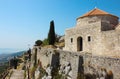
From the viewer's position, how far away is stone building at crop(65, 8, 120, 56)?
24.9 meters

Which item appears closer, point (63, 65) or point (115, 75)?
point (115, 75)

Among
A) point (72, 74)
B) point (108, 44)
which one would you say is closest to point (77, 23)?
point (108, 44)

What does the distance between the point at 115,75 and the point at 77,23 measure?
764 inches

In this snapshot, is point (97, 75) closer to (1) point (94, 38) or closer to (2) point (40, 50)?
(1) point (94, 38)

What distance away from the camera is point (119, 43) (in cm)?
2377

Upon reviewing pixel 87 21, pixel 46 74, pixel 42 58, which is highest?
pixel 87 21

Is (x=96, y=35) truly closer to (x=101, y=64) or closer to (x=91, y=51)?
(x=91, y=51)

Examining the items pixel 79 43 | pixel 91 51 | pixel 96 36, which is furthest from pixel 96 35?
pixel 79 43

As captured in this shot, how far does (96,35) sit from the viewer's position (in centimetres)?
2823

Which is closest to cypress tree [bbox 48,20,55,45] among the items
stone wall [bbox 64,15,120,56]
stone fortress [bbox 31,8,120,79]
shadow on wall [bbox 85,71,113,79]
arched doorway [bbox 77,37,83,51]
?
stone fortress [bbox 31,8,120,79]

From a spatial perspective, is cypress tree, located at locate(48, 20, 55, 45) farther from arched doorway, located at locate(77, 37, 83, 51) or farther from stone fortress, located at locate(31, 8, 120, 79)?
arched doorway, located at locate(77, 37, 83, 51)

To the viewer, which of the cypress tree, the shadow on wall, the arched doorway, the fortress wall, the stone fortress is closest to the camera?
the fortress wall

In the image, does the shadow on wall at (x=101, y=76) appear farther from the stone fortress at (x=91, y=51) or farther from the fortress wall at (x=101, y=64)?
the fortress wall at (x=101, y=64)

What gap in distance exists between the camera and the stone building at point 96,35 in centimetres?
2486
